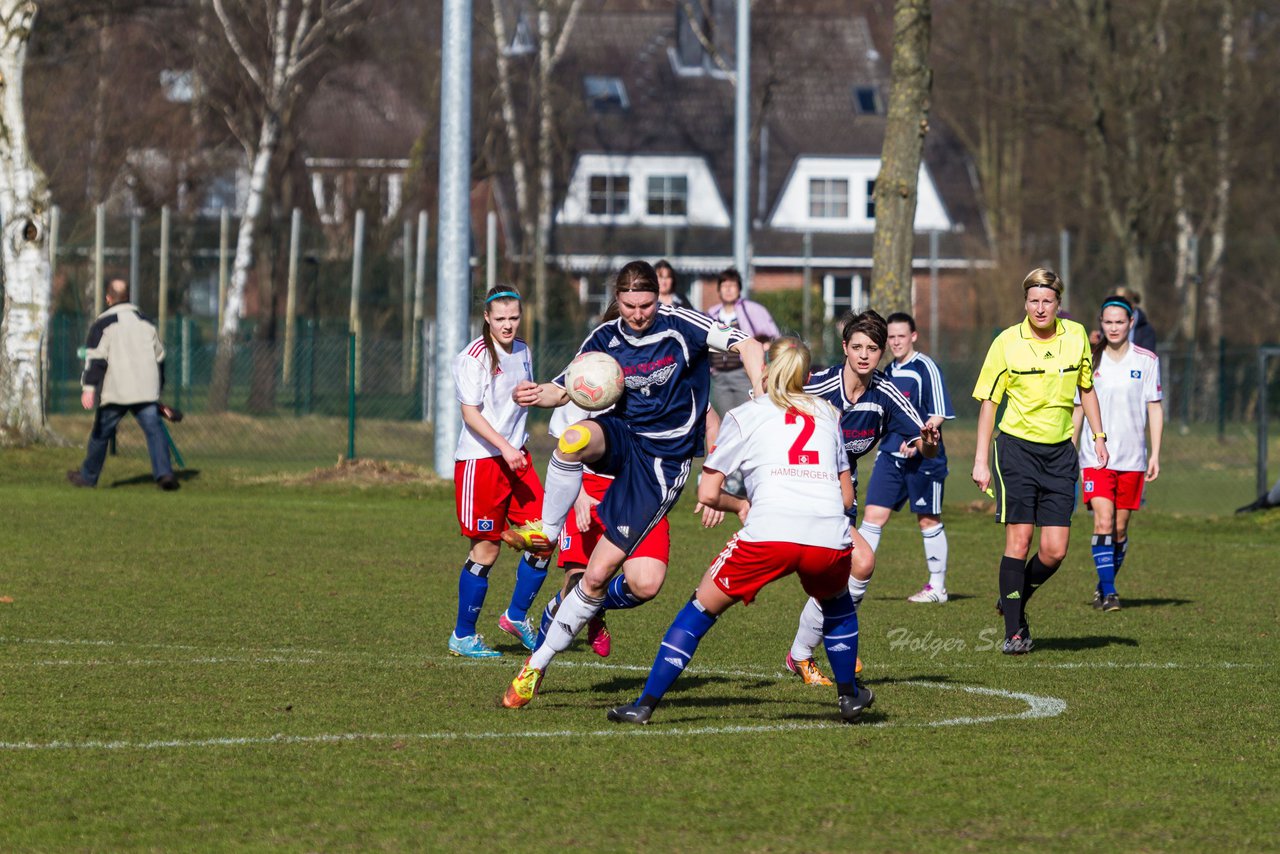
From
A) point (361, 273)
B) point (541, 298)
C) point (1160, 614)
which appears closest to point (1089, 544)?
point (1160, 614)

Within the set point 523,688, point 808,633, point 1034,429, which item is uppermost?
point 1034,429

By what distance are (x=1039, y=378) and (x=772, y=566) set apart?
11.0 feet

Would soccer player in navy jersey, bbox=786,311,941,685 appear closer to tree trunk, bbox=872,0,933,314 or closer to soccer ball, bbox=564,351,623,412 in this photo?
soccer ball, bbox=564,351,623,412

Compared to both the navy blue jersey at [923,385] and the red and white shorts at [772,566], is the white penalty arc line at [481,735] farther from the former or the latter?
the navy blue jersey at [923,385]

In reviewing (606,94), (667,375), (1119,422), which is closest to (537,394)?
(667,375)

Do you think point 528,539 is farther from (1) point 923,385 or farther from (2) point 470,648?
(1) point 923,385

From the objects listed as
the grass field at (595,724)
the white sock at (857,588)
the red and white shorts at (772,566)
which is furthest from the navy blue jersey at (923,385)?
the red and white shorts at (772,566)

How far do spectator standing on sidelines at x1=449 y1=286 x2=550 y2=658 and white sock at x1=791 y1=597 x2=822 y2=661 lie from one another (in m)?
1.57

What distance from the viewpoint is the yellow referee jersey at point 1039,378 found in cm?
1002

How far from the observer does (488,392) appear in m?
9.56

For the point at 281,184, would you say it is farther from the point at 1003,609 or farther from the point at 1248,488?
the point at 1003,609

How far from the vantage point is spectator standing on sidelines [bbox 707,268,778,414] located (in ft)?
55.1

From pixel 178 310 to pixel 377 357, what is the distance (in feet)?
32.6

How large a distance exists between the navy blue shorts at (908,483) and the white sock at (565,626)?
15.8ft
